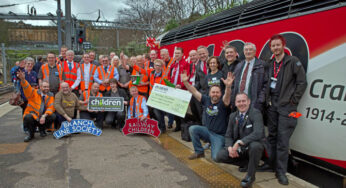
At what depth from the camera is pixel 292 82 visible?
9.63ft

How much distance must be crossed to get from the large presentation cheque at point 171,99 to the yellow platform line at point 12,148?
2447mm

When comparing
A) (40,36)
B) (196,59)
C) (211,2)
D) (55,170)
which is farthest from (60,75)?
(40,36)

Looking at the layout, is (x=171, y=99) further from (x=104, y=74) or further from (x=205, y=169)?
(x=104, y=74)

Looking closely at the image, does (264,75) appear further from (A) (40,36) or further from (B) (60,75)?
(A) (40,36)

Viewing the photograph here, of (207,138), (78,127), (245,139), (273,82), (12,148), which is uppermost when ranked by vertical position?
(273,82)

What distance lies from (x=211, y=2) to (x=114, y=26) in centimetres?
1159

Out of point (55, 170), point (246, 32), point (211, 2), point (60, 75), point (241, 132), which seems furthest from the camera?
point (211, 2)

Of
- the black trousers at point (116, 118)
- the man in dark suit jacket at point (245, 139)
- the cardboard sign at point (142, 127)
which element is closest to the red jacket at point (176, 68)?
the cardboard sign at point (142, 127)

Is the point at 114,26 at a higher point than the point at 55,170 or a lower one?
higher

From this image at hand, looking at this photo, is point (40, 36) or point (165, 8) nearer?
point (165, 8)

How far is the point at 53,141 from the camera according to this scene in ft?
15.3

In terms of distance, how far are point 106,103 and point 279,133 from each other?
3.64 metres

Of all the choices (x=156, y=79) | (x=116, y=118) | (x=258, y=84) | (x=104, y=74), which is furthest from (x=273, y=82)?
(x=104, y=74)

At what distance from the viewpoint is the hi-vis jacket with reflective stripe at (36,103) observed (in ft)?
15.3
